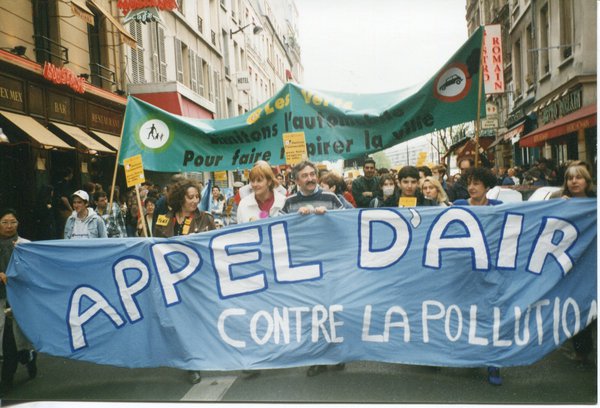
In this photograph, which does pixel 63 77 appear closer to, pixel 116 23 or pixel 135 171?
pixel 116 23

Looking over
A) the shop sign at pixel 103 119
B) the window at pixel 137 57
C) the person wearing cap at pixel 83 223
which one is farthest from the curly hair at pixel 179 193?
the shop sign at pixel 103 119

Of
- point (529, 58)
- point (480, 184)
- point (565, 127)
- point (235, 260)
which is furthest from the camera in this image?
point (529, 58)

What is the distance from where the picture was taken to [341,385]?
4102 millimetres

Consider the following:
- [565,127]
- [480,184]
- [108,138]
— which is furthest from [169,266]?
[108,138]

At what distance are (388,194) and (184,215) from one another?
2631 millimetres

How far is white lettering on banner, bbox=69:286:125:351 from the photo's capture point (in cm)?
434

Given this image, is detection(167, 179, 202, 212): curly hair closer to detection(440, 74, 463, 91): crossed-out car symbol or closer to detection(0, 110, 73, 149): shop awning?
detection(440, 74, 463, 91): crossed-out car symbol

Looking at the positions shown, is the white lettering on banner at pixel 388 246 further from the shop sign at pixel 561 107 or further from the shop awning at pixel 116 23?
the shop awning at pixel 116 23

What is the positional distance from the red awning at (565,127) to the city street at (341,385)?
80.0 inches

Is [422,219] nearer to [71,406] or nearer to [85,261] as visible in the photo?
[85,261]

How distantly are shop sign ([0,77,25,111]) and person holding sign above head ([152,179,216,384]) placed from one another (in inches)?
200

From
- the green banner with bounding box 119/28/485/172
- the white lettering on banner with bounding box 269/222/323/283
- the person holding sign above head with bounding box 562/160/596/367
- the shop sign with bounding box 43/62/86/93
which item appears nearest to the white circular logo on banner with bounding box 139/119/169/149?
the green banner with bounding box 119/28/485/172

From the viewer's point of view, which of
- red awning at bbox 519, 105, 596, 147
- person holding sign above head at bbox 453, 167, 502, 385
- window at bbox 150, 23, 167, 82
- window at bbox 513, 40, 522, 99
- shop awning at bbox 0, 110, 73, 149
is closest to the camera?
person holding sign above head at bbox 453, 167, 502, 385

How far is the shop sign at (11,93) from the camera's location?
28.5ft
